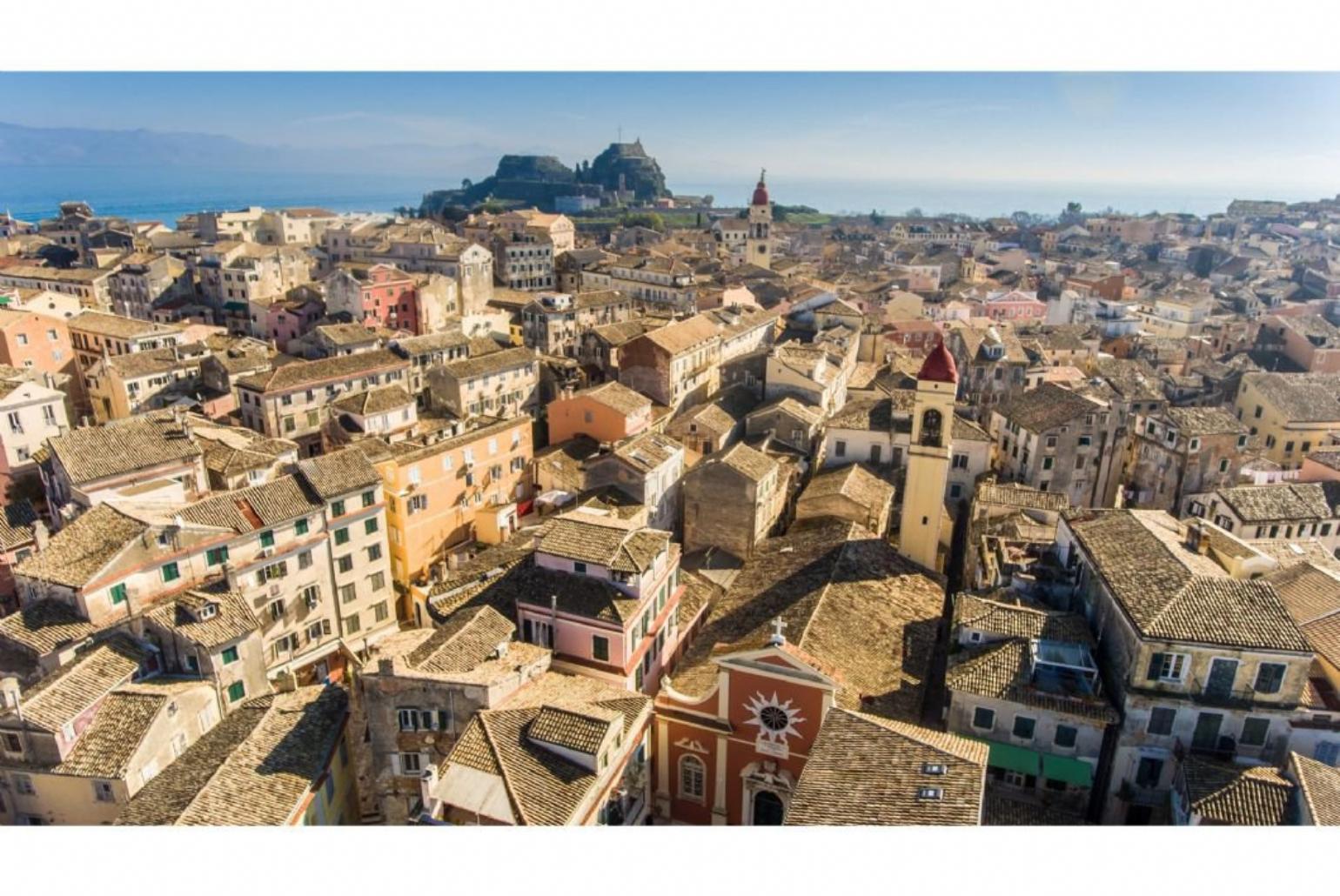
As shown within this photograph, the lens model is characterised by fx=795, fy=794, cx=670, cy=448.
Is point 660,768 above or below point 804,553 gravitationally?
below

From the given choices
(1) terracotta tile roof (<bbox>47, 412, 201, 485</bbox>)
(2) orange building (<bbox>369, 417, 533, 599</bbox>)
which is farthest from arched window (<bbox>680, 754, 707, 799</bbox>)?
(1) terracotta tile roof (<bbox>47, 412, 201, 485</bbox>)

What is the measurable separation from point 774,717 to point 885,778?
12.8 feet

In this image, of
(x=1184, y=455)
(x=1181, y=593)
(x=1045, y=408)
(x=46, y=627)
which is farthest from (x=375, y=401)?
(x=1184, y=455)

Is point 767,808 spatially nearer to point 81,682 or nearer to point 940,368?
point 940,368

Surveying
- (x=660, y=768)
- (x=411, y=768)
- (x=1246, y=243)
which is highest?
(x=1246, y=243)

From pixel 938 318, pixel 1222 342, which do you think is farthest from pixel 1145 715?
pixel 1222 342

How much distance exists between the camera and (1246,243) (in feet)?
282

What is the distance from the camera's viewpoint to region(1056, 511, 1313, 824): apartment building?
49.2 ft

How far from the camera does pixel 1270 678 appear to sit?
1502 centimetres

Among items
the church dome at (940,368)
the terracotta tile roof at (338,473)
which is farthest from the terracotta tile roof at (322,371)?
the church dome at (940,368)

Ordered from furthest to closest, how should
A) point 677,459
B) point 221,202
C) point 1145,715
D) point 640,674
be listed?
point 221,202 → point 677,459 → point 640,674 → point 1145,715

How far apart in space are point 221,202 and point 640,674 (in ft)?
581

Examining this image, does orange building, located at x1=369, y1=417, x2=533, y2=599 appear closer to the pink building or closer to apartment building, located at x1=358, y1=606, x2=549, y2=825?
apartment building, located at x1=358, y1=606, x2=549, y2=825

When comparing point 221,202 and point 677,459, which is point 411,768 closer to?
point 677,459
